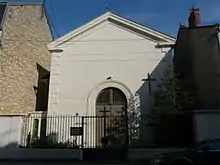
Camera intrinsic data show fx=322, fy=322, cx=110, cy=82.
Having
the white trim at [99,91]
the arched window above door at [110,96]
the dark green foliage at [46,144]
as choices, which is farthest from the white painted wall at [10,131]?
the arched window above door at [110,96]

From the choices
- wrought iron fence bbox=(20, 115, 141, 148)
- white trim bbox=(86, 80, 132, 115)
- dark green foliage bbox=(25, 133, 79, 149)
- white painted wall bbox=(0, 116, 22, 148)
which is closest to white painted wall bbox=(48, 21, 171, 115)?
white trim bbox=(86, 80, 132, 115)

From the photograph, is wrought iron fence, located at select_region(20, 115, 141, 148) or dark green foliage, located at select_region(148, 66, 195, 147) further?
wrought iron fence, located at select_region(20, 115, 141, 148)

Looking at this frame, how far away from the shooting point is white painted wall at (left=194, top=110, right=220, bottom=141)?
1402cm

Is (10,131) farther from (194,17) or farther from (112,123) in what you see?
(194,17)

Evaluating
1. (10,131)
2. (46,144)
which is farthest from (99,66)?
(10,131)

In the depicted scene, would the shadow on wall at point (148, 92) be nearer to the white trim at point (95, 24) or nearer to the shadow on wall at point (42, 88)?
the white trim at point (95, 24)

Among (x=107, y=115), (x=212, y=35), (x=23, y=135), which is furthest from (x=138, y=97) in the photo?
(x=23, y=135)

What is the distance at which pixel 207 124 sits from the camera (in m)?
14.1

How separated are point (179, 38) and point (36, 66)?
1015 cm

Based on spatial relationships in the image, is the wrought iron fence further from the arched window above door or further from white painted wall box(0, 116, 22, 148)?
white painted wall box(0, 116, 22, 148)

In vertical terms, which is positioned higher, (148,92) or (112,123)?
(148,92)

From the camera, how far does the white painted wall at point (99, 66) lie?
1880 centimetres

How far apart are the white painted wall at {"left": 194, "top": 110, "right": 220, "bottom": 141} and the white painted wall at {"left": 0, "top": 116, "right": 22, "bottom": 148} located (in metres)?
8.06

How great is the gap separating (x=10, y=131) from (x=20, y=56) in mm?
7251
